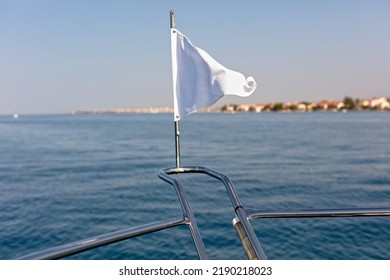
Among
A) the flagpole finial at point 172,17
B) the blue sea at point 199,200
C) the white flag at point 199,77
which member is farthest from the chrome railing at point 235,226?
the blue sea at point 199,200

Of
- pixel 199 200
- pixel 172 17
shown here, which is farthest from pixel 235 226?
pixel 199 200

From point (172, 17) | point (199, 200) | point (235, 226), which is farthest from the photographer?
point (199, 200)

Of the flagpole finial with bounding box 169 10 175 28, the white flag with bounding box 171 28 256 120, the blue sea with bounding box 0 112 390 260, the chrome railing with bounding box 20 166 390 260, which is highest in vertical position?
the flagpole finial with bounding box 169 10 175 28

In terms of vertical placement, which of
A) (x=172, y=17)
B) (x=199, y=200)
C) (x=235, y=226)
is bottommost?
(x=199, y=200)

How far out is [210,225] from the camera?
23.2 feet

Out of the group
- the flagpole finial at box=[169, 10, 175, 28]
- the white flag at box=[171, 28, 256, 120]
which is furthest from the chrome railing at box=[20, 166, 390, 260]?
the flagpole finial at box=[169, 10, 175, 28]

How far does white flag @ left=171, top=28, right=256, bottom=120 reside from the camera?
201cm

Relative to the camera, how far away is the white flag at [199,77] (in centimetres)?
201

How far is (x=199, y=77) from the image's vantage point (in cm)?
204

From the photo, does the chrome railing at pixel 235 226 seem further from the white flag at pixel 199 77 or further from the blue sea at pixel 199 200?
the blue sea at pixel 199 200

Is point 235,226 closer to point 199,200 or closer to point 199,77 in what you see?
point 199,77

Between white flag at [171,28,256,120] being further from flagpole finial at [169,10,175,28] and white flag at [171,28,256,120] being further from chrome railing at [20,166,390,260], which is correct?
chrome railing at [20,166,390,260]
